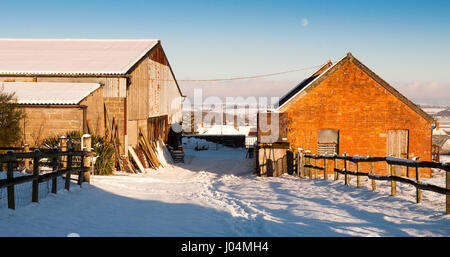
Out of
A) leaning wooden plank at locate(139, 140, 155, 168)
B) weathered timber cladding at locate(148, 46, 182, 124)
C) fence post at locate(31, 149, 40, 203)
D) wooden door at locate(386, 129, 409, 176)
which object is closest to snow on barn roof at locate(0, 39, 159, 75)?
weathered timber cladding at locate(148, 46, 182, 124)

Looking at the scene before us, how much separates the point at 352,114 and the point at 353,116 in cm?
12

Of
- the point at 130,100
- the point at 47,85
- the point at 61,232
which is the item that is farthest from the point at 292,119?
the point at 61,232

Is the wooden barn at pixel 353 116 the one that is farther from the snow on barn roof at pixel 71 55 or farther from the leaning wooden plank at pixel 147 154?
the snow on barn roof at pixel 71 55

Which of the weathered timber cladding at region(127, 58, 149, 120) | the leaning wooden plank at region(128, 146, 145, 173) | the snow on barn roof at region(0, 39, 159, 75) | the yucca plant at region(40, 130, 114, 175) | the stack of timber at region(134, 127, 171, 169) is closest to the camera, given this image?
the yucca plant at region(40, 130, 114, 175)

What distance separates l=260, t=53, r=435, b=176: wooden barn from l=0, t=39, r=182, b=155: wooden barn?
329 inches

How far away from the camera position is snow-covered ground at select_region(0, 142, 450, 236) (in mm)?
6910

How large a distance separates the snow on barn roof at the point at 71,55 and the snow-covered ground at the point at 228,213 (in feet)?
38.1

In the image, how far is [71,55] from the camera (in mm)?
25172

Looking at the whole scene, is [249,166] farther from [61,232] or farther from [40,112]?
[61,232]

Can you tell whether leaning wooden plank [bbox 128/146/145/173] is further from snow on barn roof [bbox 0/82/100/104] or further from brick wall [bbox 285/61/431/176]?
brick wall [bbox 285/61/431/176]

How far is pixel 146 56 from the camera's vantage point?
23891mm

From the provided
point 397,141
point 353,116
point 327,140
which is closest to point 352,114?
point 353,116

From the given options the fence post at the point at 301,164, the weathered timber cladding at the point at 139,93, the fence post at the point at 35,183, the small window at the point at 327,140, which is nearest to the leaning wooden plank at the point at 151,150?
the weathered timber cladding at the point at 139,93

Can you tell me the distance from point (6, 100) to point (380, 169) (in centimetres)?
1866
